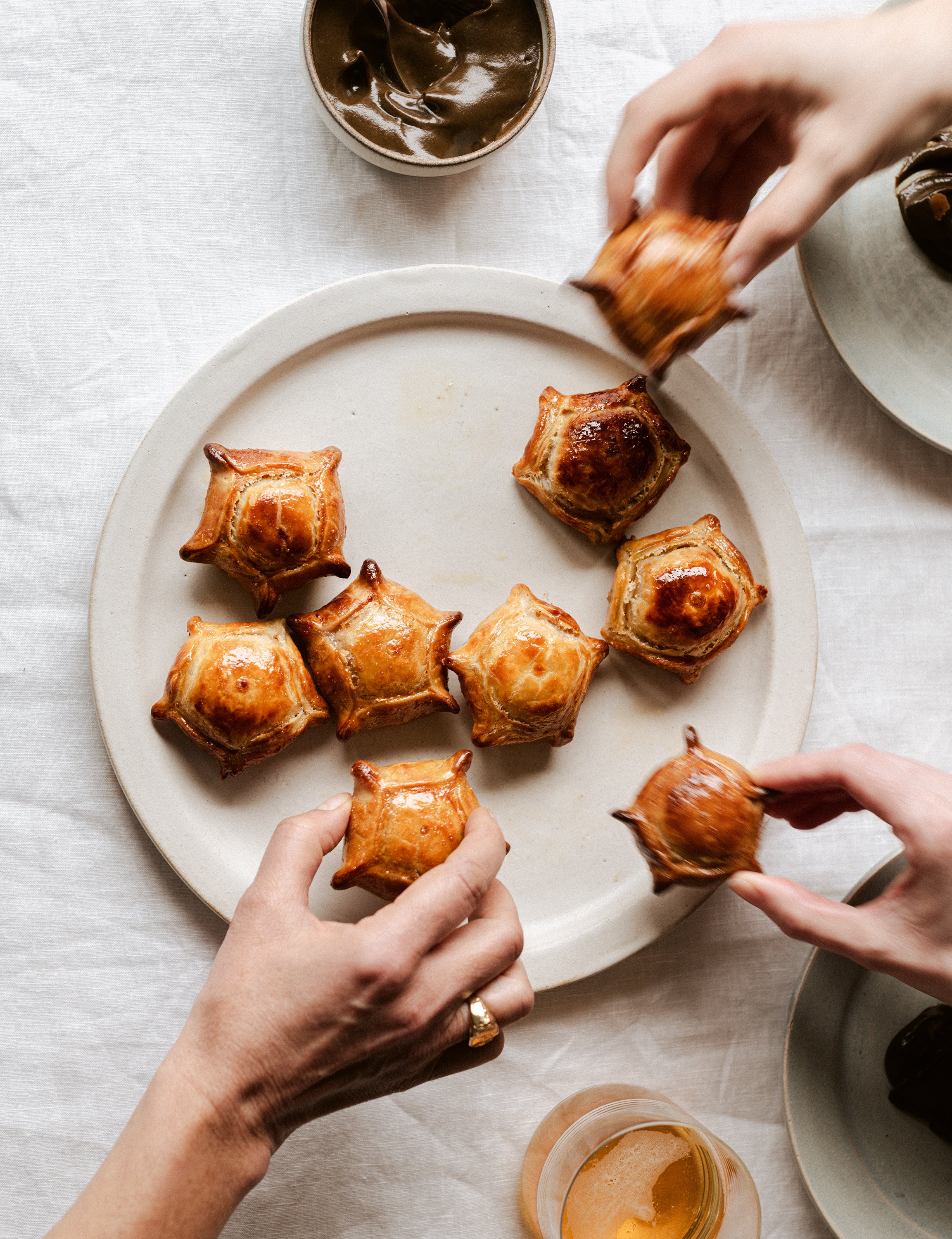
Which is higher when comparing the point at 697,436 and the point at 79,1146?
the point at 697,436

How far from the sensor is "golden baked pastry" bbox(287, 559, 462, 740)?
102 inches

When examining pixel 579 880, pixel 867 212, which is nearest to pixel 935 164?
pixel 867 212

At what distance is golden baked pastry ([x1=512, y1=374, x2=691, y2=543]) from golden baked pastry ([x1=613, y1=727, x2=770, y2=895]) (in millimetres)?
736

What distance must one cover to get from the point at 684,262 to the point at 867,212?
3.21 feet

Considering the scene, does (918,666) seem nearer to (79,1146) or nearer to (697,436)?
(697,436)

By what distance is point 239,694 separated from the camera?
8.13 feet

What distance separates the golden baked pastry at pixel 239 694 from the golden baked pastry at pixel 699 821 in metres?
0.91

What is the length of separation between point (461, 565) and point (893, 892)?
55.3 inches

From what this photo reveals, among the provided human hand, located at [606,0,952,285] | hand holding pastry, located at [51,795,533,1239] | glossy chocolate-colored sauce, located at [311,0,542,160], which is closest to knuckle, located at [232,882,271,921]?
hand holding pastry, located at [51,795,533,1239]

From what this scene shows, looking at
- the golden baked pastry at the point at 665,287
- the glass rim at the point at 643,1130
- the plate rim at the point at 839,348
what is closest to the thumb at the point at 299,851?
the glass rim at the point at 643,1130

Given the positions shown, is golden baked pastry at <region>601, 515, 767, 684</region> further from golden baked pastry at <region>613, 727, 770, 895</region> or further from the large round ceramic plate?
golden baked pastry at <region>613, 727, 770, 895</region>

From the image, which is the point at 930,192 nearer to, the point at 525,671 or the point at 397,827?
the point at 525,671

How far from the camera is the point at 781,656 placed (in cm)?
278

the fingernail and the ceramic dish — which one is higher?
the ceramic dish
